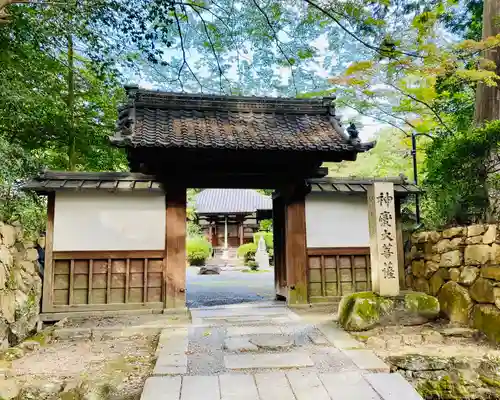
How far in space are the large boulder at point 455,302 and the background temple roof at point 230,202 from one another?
780 inches

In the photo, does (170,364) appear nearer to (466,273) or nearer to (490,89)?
(466,273)

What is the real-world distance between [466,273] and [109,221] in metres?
5.72

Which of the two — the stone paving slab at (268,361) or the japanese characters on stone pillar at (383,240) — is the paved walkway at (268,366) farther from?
the japanese characters on stone pillar at (383,240)

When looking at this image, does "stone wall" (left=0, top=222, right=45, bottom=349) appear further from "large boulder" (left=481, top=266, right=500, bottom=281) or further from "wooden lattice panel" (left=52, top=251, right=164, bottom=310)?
"large boulder" (left=481, top=266, right=500, bottom=281)

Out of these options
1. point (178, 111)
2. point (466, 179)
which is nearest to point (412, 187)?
point (466, 179)

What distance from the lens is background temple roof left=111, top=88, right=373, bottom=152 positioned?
6.12 meters

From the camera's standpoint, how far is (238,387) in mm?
3293

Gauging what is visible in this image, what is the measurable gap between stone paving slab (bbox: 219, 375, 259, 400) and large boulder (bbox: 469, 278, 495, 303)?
130 inches

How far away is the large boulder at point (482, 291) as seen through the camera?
4.71m

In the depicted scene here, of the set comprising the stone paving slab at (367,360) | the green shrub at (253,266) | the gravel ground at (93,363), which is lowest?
the green shrub at (253,266)

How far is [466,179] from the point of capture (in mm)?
5363

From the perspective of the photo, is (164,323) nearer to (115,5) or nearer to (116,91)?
(115,5)

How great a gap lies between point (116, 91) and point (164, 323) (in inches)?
300

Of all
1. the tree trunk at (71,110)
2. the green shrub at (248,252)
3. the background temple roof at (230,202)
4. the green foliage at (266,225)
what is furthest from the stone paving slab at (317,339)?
the green foliage at (266,225)
